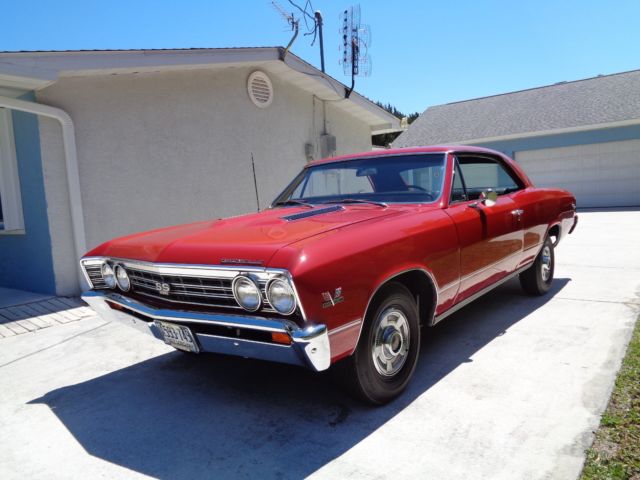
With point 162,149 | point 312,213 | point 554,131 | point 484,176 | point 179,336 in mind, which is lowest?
point 179,336

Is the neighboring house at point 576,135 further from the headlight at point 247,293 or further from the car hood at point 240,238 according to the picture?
the headlight at point 247,293

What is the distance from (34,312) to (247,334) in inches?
170

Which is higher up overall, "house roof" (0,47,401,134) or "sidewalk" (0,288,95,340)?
"house roof" (0,47,401,134)

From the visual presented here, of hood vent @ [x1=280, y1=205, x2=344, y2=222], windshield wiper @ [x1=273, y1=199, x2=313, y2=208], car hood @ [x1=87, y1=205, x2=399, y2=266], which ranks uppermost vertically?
windshield wiper @ [x1=273, y1=199, x2=313, y2=208]

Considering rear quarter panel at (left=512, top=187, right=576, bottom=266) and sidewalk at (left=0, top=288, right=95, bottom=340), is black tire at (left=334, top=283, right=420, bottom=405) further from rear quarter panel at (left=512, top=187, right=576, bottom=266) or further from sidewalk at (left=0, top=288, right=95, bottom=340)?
sidewalk at (left=0, top=288, right=95, bottom=340)

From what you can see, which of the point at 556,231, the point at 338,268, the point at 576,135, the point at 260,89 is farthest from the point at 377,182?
the point at 576,135

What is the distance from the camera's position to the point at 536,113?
19.5 m

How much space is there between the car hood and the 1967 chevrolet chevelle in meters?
0.01

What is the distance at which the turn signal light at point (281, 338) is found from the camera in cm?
235

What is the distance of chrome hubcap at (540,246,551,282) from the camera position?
531 centimetres

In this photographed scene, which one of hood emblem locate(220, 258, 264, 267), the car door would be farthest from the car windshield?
hood emblem locate(220, 258, 264, 267)

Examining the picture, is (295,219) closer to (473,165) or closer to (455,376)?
(455,376)

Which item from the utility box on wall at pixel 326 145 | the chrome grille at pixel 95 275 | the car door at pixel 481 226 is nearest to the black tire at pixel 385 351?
the car door at pixel 481 226

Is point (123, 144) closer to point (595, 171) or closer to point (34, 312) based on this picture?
point (34, 312)
